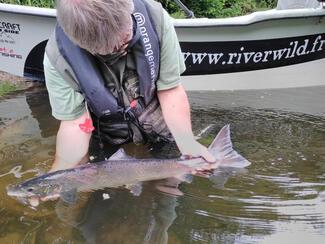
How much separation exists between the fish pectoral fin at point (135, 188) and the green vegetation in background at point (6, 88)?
8.08 feet

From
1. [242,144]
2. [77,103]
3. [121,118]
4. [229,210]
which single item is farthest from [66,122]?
[242,144]

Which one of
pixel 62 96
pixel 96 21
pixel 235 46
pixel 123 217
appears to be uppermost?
pixel 96 21

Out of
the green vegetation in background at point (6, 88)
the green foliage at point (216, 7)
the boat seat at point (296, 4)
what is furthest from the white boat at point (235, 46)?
the green foliage at point (216, 7)

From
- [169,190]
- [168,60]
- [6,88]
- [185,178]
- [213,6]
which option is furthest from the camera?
[213,6]

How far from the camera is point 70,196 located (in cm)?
290

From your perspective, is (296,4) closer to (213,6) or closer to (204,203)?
(204,203)

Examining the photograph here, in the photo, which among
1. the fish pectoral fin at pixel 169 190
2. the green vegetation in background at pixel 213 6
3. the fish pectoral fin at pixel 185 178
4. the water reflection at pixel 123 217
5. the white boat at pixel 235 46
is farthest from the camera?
the green vegetation in background at pixel 213 6

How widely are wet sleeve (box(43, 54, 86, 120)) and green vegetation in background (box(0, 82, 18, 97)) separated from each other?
2443mm

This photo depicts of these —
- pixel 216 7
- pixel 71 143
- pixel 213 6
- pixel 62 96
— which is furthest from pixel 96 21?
pixel 216 7

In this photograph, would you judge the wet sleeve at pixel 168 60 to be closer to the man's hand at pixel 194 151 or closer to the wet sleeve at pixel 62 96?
the man's hand at pixel 194 151

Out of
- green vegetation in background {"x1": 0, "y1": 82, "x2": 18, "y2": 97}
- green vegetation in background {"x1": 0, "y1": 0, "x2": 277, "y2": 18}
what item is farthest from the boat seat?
green vegetation in background {"x1": 0, "y1": 82, "x2": 18, "y2": 97}

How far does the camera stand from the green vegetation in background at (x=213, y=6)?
6155 millimetres

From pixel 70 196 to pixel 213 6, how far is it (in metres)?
6.16

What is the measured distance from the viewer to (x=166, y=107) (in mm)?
2930
